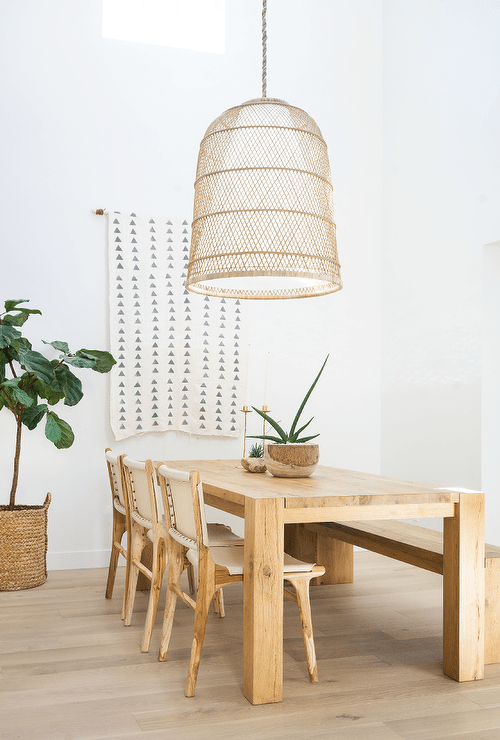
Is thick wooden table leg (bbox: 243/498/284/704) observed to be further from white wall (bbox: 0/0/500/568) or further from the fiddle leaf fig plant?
white wall (bbox: 0/0/500/568)

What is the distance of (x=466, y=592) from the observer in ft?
7.95

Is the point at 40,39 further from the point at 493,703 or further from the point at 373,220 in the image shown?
the point at 493,703

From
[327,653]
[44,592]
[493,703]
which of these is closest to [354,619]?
[327,653]

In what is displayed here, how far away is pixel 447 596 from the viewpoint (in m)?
2.49

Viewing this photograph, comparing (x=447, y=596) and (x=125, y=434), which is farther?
(x=125, y=434)

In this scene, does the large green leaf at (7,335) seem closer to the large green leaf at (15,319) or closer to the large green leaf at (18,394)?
the large green leaf at (15,319)

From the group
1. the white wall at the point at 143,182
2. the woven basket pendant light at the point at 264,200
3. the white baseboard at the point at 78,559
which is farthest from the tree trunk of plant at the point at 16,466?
the woven basket pendant light at the point at 264,200

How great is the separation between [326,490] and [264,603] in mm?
473

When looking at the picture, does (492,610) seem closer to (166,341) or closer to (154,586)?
(154,586)

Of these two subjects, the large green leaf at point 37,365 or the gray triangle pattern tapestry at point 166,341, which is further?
the gray triangle pattern tapestry at point 166,341

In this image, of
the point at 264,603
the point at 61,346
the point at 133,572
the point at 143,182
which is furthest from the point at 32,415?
the point at 264,603

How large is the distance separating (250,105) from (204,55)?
7.55 ft

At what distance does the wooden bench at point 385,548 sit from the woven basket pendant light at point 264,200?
3.70ft

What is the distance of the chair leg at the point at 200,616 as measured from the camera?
2.23m
